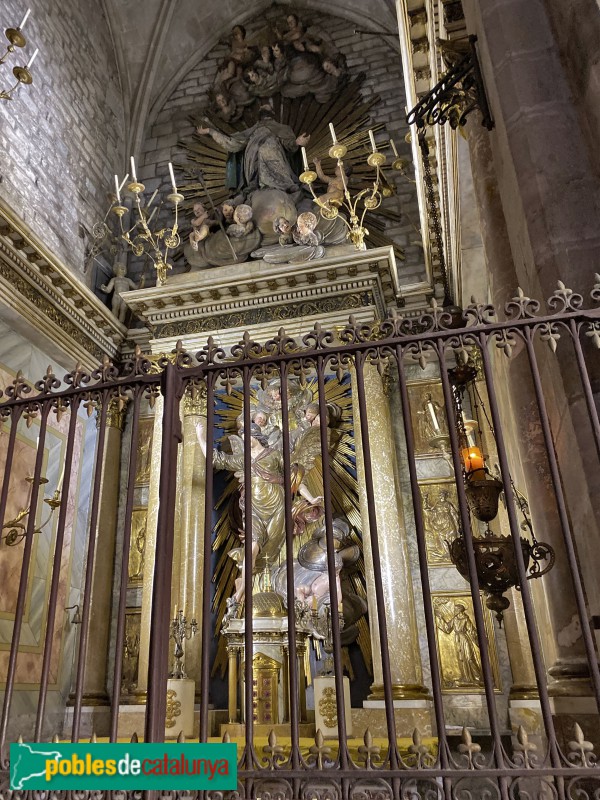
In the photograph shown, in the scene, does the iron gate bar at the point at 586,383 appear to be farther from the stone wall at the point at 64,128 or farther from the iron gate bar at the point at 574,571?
the stone wall at the point at 64,128

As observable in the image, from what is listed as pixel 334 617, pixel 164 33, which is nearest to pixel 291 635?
pixel 334 617

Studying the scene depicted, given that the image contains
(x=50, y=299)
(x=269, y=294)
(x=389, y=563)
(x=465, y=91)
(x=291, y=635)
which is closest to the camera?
(x=291, y=635)

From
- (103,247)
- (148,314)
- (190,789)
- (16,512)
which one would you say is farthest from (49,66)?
(190,789)

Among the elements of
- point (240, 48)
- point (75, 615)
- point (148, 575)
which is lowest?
point (75, 615)

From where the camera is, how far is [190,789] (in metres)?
2.25

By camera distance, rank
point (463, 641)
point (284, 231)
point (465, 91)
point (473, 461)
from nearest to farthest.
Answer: point (465, 91), point (473, 461), point (463, 641), point (284, 231)

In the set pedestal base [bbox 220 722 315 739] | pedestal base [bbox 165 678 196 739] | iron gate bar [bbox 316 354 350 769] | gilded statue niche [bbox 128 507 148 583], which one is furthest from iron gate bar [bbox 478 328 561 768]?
gilded statue niche [bbox 128 507 148 583]

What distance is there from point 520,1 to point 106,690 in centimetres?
765

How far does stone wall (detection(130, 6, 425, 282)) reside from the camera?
363 inches

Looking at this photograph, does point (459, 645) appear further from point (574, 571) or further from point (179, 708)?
point (574, 571)

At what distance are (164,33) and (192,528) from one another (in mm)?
8767

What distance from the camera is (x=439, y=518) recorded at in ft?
24.3

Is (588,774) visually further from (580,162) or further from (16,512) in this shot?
(16,512)

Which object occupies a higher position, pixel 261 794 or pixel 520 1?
pixel 520 1
